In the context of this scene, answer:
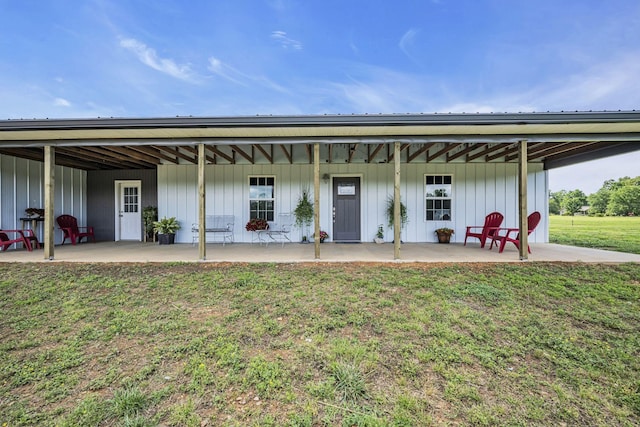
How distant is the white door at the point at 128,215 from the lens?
876 cm

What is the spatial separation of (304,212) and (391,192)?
2.55 metres

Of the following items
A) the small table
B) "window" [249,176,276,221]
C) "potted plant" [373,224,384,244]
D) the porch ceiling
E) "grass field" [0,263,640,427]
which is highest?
the porch ceiling

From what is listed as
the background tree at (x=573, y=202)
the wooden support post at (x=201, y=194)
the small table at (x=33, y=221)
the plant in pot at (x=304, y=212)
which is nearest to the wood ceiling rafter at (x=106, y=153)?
the small table at (x=33, y=221)

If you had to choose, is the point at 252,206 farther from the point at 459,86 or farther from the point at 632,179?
the point at 632,179

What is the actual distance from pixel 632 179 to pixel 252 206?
2469 inches

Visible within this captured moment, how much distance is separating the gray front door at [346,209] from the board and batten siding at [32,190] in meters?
8.05

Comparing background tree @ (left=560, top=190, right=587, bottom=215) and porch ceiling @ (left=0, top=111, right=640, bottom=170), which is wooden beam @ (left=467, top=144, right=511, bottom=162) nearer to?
porch ceiling @ (left=0, top=111, right=640, bottom=170)

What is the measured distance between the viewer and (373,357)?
2.13 meters

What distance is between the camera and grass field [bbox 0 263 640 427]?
5.31ft

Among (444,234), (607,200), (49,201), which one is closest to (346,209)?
(444,234)

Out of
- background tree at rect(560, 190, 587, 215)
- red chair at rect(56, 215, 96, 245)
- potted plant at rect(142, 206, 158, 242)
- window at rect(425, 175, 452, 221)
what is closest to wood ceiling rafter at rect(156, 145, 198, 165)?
potted plant at rect(142, 206, 158, 242)

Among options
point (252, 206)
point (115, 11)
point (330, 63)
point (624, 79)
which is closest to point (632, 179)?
point (624, 79)

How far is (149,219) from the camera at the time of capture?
8211 mm

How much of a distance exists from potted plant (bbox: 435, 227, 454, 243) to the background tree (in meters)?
48.0
